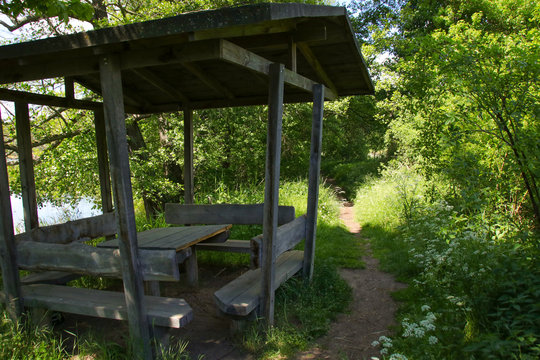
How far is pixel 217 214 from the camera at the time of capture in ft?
17.8

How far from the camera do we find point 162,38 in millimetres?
2834

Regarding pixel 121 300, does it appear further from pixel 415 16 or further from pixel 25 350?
pixel 415 16

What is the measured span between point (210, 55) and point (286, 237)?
2.15 meters

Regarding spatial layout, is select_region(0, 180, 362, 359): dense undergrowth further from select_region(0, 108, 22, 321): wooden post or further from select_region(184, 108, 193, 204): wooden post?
select_region(184, 108, 193, 204): wooden post

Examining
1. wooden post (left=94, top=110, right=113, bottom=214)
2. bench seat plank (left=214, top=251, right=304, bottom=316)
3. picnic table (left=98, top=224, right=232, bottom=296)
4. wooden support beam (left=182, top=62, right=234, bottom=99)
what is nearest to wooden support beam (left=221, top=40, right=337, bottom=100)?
wooden support beam (left=182, top=62, right=234, bottom=99)

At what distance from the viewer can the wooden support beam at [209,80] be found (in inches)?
178

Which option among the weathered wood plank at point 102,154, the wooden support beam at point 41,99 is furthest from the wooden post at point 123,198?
the weathered wood plank at point 102,154

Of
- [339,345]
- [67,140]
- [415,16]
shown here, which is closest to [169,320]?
[339,345]

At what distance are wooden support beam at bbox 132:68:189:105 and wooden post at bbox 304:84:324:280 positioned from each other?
2.26m

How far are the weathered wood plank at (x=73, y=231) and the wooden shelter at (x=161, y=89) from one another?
13mm

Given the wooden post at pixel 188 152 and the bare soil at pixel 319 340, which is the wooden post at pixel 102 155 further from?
the bare soil at pixel 319 340

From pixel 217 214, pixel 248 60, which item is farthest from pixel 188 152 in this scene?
pixel 248 60

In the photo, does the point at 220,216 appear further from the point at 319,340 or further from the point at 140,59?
the point at 140,59

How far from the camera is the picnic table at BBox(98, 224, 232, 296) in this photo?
375cm
